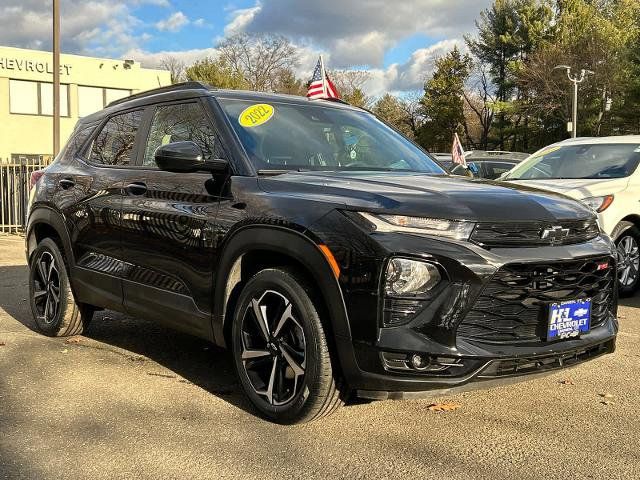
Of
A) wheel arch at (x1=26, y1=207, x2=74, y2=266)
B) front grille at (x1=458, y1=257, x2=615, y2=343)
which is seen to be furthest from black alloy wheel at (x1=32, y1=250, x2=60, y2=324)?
front grille at (x1=458, y1=257, x2=615, y2=343)

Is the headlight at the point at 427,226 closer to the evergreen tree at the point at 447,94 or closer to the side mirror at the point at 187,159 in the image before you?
the side mirror at the point at 187,159

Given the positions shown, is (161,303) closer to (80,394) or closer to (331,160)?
(80,394)

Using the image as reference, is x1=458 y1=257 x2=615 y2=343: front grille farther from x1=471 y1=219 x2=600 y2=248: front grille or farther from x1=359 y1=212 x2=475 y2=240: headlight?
x1=359 y1=212 x2=475 y2=240: headlight

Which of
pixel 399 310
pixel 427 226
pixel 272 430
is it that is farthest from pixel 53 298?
pixel 427 226

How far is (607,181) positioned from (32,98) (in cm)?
3645

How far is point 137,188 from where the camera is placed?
14.5 feet

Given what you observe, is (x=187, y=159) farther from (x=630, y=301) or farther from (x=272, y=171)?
(x=630, y=301)

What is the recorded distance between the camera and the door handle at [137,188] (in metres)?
4.36

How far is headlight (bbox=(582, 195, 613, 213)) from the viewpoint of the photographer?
23.2ft

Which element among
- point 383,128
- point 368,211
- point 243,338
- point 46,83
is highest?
point 46,83

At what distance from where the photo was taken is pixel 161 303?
419cm

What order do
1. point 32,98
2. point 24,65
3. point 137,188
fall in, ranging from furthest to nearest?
1. point 32,98
2. point 24,65
3. point 137,188

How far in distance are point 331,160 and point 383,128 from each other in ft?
3.26

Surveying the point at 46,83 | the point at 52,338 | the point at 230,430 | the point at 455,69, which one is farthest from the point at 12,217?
the point at 455,69
